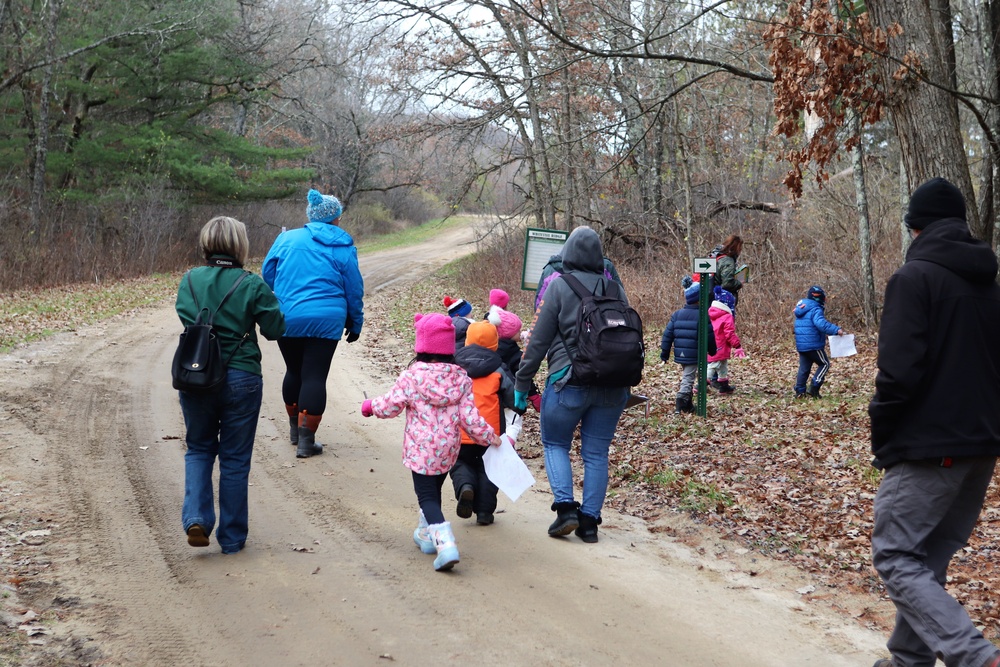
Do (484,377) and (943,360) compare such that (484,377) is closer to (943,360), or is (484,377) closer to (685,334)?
(943,360)

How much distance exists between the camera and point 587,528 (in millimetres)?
6426

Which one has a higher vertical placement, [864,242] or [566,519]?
[864,242]

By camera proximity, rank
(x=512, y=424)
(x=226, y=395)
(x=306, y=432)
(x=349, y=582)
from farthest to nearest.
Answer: (x=306, y=432), (x=512, y=424), (x=226, y=395), (x=349, y=582)

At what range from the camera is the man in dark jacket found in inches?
149

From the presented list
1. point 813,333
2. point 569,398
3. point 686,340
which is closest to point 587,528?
point 569,398

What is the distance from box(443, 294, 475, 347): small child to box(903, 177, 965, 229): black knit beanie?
359 centimetres

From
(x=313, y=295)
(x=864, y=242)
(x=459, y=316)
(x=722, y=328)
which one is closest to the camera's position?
(x=459, y=316)

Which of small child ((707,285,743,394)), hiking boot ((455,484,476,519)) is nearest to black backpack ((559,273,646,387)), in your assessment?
hiking boot ((455,484,476,519))

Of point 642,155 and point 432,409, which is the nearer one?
point 432,409

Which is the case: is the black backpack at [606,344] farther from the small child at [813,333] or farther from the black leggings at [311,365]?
the small child at [813,333]

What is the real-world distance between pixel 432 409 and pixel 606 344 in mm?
1227

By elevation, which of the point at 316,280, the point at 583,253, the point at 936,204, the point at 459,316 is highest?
the point at 936,204

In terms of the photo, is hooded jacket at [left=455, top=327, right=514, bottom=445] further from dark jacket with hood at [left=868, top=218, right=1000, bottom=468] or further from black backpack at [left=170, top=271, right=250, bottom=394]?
dark jacket with hood at [left=868, top=218, right=1000, bottom=468]

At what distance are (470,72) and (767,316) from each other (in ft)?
25.8
